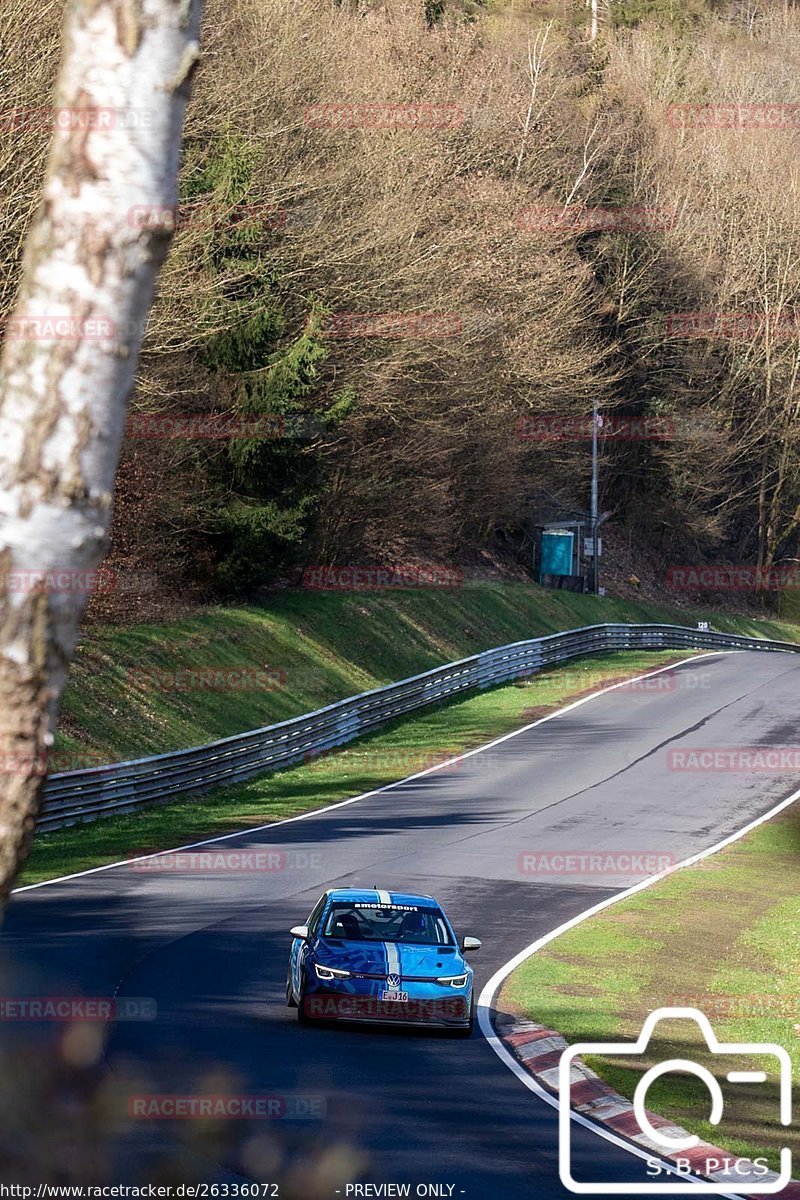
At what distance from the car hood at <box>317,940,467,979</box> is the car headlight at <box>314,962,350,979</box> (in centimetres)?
6

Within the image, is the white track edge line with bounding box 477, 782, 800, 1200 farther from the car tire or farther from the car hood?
the car hood

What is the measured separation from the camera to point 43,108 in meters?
29.3

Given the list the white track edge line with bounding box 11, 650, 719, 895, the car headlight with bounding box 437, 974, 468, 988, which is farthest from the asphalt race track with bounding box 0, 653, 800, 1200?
the car headlight with bounding box 437, 974, 468, 988

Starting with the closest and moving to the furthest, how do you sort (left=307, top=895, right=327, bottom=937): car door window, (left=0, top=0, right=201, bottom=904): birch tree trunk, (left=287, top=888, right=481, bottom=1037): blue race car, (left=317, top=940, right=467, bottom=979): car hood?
(left=0, top=0, right=201, bottom=904): birch tree trunk → (left=287, top=888, right=481, bottom=1037): blue race car → (left=317, top=940, right=467, bottom=979): car hood → (left=307, top=895, right=327, bottom=937): car door window

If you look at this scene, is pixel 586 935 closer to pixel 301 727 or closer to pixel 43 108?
pixel 301 727

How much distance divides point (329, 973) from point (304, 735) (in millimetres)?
21490

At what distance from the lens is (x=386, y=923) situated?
53.1 ft

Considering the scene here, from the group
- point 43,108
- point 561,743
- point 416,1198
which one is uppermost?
point 43,108

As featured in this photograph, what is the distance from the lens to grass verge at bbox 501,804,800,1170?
13.3 metres

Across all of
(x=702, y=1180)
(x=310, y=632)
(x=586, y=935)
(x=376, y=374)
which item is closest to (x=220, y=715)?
(x=310, y=632)

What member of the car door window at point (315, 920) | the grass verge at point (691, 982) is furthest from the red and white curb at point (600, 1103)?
the car door window at point (315, 920)

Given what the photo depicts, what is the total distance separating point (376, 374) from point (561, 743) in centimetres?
1294

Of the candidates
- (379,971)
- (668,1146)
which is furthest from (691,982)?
(668,1146)

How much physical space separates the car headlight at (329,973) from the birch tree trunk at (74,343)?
11485mm
